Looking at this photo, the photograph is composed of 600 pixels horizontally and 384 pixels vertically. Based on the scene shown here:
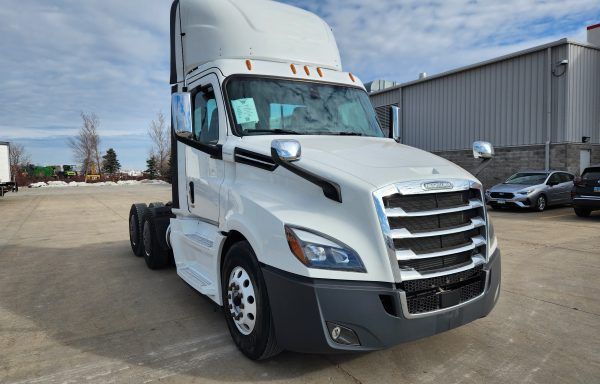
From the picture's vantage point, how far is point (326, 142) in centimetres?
396

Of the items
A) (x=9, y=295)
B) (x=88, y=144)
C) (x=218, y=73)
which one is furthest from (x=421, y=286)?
(x=88, y=144)

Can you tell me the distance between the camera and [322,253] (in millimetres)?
2941

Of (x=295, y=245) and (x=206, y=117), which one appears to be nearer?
(x=295, y=245)

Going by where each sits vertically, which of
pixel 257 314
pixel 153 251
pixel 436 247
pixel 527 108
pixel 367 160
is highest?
pixel 527 108

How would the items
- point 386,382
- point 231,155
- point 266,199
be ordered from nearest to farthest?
point 386,382 → point 266,199 → point 231,155

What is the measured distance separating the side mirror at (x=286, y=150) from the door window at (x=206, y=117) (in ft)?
3.93

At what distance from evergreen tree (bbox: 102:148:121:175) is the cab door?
6518cm

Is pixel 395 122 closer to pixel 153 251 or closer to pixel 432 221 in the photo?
pixel 432 221

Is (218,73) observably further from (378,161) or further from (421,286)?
(421,286)

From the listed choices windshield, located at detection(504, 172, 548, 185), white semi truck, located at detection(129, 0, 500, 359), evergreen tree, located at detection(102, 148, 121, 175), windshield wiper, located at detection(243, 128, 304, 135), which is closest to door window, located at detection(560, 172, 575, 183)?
windshield, located at detection(504, 172, 548, 185)

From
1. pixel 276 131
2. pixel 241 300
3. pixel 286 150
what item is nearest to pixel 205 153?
pixel 276 131

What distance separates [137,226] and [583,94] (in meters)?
19.5

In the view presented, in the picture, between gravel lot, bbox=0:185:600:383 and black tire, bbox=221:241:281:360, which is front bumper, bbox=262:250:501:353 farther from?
gravel lot, bbox=0:185:600:383

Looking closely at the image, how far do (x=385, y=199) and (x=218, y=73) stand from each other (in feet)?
7.53
